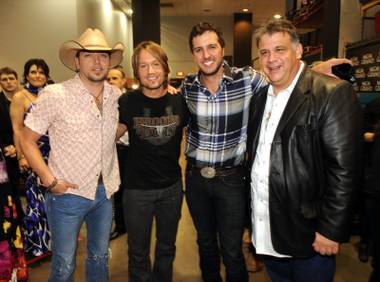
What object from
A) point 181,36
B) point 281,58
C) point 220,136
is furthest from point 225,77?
point 181,36

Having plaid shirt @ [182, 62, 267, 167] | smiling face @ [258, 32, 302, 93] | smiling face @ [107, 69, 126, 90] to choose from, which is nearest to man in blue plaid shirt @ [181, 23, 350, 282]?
plaid shirt @ [182, 62, 267, 167]

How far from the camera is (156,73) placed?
6.68 ft

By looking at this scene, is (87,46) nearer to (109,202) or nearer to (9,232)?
(109,202)

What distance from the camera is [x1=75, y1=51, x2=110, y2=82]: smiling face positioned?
196cm

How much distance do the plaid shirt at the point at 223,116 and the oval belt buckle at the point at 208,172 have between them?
0.03 metres

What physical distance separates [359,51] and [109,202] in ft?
9.85

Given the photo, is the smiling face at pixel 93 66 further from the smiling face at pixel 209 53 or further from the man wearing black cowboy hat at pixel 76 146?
the smiling face at pixel 209 53

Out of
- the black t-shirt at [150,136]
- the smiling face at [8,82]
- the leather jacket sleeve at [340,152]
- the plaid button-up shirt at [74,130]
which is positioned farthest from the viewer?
the smiling face at [8,82]

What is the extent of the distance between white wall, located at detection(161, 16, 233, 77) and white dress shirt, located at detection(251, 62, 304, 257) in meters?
12.8

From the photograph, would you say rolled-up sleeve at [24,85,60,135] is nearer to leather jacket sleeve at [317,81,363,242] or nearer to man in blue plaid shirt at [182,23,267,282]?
man in blue plaid shirt at [182,23,267,282]

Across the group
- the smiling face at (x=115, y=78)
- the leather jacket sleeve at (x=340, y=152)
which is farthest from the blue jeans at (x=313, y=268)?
the smiling face at (x=115, y=78)

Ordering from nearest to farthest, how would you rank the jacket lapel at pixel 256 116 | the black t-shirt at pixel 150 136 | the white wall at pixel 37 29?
the jacket lapel at pixel 256 116
the black t-shirt at pixel 150 136
the white wall at pixel 37 29

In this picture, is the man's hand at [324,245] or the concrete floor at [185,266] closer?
the man's hand at [324,245]

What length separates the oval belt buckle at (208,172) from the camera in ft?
7.06
